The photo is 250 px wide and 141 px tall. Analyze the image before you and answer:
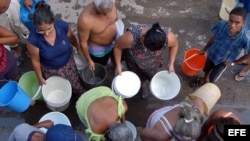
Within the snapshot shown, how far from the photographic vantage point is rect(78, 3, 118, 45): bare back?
10.4 feet

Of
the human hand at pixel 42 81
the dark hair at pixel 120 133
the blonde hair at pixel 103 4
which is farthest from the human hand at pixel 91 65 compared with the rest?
the dark hair at pixel 120 133

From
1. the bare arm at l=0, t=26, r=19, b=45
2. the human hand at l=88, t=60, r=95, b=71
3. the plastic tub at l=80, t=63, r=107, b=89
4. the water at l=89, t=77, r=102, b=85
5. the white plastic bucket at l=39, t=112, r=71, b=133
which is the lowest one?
the white plastic bucket at l=39, t=112, r=71, b=133

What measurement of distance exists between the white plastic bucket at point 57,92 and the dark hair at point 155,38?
3.99 feet

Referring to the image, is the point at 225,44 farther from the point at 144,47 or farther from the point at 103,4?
the point at 103,4

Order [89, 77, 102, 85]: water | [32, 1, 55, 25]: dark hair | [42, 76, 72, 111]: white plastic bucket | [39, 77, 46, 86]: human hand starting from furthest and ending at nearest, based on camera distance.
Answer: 1. [89, 77, 102, 85]: water
2. [42, 76, 72, 111]: white plastic bucket
3. [39, 77, 46, 86]: human hand
4. [32, 1, 55, 25]: dark hair

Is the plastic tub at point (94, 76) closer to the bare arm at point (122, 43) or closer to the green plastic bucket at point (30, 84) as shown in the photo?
the bare arm at point (122, 43)

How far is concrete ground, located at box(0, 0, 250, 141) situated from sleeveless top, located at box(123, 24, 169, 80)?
0.62 m

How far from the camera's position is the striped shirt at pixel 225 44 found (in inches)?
131

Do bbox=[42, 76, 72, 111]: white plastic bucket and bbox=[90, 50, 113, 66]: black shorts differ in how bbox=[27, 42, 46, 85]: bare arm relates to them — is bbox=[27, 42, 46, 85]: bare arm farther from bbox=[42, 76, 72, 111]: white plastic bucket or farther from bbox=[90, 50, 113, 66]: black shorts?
bbox=[90, 50, 113, 66]: black shorts

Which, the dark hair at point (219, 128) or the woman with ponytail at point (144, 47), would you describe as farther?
the woman with ponytail at point (144, 47)

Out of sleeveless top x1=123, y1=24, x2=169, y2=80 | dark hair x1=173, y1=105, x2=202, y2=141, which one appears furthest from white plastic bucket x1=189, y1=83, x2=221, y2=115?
dark hair x1=173, y1=105, x2=202, y2=141

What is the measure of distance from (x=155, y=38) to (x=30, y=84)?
1820mm

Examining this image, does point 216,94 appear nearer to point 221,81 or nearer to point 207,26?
point 221,81

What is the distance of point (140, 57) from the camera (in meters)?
3.38
